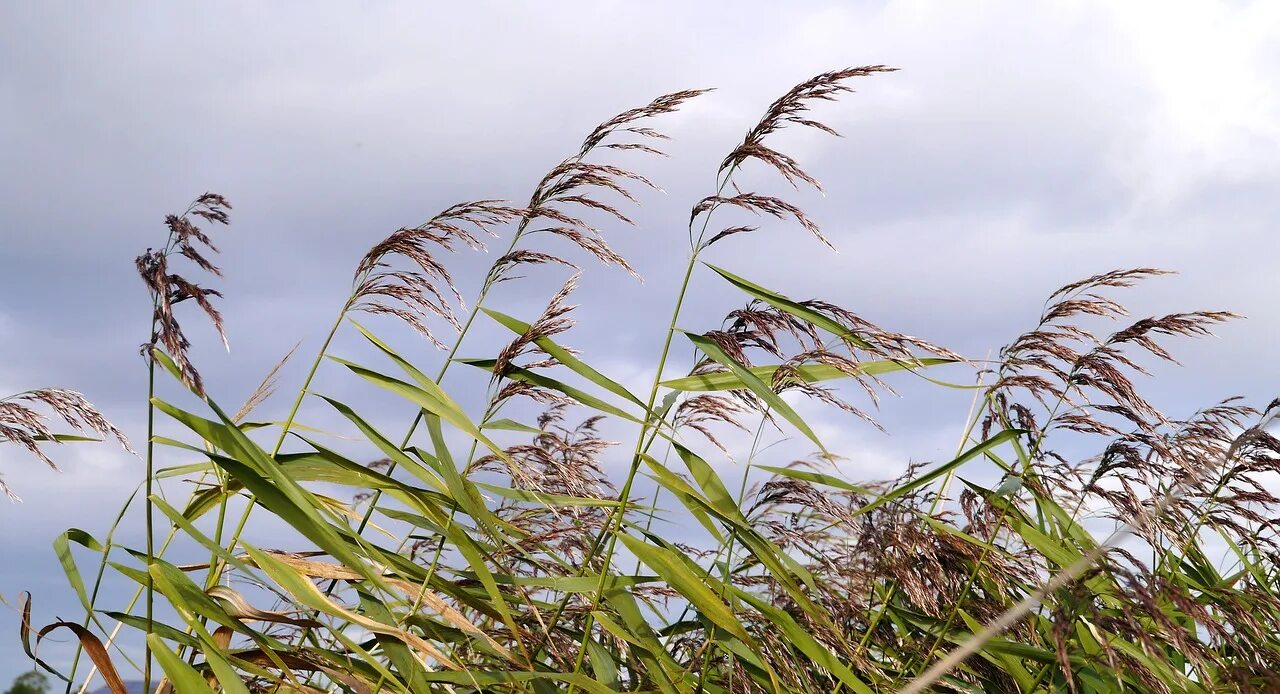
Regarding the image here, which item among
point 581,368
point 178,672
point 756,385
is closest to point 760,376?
point 756,385

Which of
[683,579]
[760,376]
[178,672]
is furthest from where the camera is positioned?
[760,376]

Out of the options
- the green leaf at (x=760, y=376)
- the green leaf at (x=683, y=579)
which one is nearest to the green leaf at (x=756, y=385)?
the green leaf at (x=760, y=376)

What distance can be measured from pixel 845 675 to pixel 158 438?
1492 millimetres

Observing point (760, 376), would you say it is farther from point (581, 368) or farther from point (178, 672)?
point (178, 672)

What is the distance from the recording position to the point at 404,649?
2020 mm

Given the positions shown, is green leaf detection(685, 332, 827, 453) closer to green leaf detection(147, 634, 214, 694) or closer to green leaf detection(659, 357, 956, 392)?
green leaf detection(659, 357, 956, 392)

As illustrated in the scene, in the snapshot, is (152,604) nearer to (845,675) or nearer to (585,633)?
(585,633)

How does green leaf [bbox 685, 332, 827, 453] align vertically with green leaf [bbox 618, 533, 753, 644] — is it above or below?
above

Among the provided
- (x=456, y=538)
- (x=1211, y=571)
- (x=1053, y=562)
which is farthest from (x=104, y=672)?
(x=1211, y=571)

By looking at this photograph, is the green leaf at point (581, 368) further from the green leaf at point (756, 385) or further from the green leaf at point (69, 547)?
the green leaf at point (69, 547)

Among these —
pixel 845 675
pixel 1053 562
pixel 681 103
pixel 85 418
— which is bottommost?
pixel 845 675

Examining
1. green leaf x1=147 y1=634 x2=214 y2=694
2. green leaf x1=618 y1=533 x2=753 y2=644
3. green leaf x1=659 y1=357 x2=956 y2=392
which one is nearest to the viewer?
green leaf x1=147 y1=634 x2=214 y2=694

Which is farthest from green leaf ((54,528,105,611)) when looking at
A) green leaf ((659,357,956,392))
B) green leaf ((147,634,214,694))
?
green leaf ((659,357,956,392))

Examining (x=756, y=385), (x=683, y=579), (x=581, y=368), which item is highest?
(x=581, y=368)
